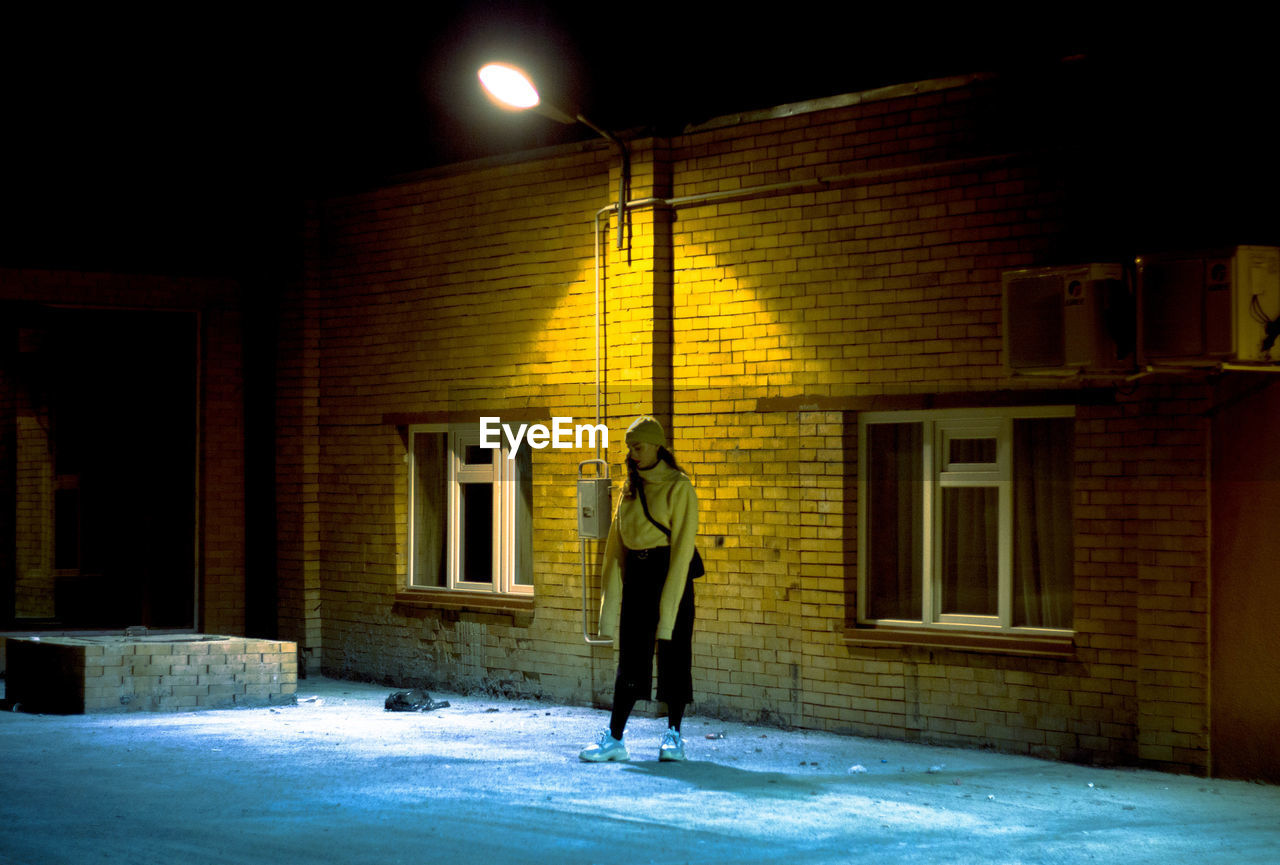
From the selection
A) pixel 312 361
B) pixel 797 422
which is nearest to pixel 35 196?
pixel 312 361

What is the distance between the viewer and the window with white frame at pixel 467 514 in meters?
11.3

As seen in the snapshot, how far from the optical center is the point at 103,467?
41.4 feet

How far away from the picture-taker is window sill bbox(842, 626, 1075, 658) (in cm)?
842

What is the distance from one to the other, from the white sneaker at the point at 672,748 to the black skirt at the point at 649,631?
0.60 feet

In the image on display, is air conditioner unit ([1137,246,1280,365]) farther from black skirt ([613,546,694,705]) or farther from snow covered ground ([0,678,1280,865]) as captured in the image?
black skirt ([613,546,694,705])

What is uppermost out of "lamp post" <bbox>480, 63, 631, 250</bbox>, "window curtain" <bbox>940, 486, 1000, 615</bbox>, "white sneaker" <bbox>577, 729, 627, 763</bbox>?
"lamp post" <bbox>480, 63, 631, 250</bbox>

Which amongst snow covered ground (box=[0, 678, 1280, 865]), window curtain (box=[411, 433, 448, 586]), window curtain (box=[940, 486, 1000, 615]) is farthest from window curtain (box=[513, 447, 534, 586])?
window curtain (box=[940, 486, 1000, 615])

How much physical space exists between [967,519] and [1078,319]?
1.83 meters

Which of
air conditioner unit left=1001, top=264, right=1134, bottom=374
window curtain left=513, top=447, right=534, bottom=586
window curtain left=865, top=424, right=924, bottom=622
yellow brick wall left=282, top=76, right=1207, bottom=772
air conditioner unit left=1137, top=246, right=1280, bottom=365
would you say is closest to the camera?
air conditioner unit left=1137, top=246, right=1280, bottom=365

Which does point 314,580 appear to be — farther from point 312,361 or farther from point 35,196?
point 35,196

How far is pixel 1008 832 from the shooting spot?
6.55 meters

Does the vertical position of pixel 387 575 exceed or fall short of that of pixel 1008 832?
it exceeds it

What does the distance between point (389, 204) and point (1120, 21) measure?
6.22m

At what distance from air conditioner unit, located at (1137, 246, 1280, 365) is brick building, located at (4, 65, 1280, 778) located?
0.70ft
